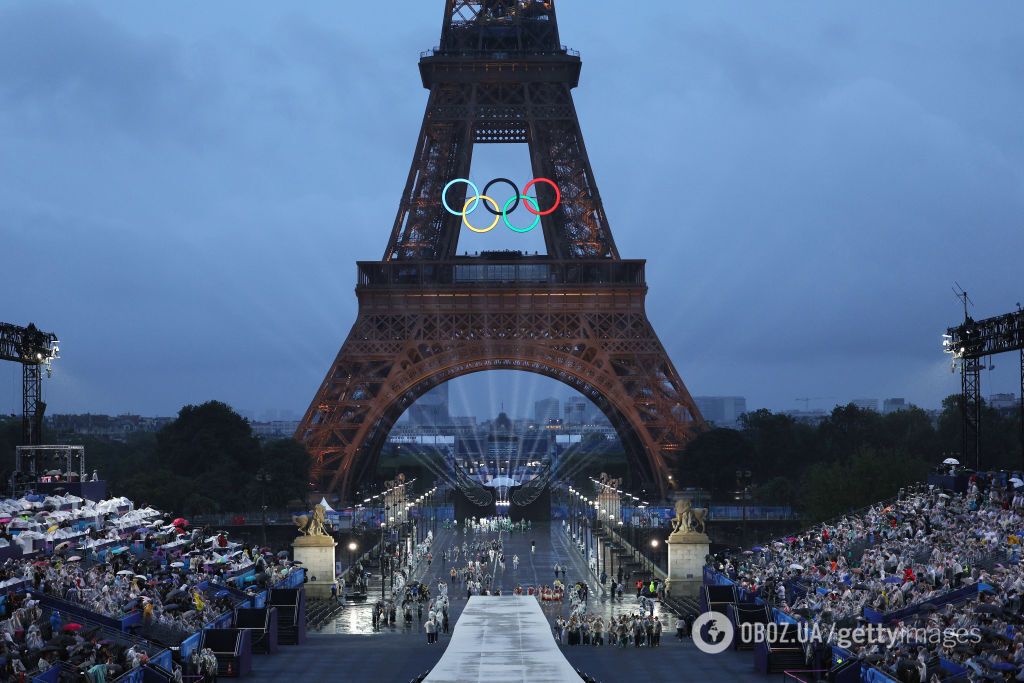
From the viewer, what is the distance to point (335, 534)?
73500 mm

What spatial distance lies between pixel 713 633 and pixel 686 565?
1473 cm

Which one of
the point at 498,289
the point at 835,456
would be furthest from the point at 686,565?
the point at 835,456

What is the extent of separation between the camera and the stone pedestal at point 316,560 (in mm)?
56438

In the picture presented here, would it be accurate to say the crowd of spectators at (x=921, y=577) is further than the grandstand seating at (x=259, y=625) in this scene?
No

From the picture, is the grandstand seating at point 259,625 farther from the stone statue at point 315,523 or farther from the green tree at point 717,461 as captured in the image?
the green tree at point 717,461

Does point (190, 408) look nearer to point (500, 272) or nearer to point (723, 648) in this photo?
point (500, 272)

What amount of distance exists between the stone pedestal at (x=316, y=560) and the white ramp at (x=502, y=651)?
2314cm

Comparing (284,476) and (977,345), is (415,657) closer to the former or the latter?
(977,345)

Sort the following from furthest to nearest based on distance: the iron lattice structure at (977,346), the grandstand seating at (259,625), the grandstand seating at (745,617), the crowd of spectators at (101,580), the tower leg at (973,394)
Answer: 1. the tower leg at (973,394)
2. the iron lattice structure at (977,346)
3. the grandstand seating at (745,617)
4. the grandstand seating at (259,625)
5. the crowd of spectators at (101,580)

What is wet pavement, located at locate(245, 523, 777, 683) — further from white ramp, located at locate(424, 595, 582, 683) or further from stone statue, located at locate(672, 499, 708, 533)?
stone statue, located at locate(672, 499, 708, 533)

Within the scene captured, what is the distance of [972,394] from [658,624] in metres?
25.2

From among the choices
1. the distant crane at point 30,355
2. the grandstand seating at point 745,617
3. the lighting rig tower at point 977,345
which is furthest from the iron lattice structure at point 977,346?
the distant crane at point 30,355

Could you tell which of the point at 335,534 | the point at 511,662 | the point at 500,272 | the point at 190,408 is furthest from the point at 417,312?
the point at 511,662

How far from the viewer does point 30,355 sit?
57219 mm
